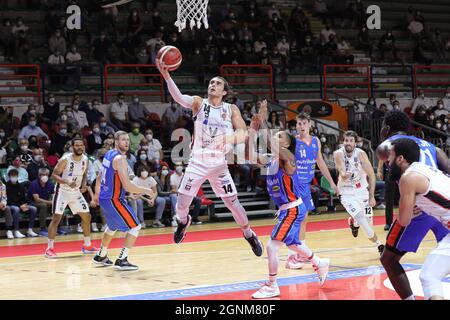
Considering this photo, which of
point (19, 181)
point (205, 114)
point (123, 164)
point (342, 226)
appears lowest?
point (342, 226)

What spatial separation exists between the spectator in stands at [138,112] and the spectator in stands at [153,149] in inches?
35.9

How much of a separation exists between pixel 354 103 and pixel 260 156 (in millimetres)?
14623

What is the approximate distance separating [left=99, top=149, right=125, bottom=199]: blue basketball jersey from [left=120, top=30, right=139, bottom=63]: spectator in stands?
10.9 metres

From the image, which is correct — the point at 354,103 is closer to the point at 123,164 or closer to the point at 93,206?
the point at 93,206

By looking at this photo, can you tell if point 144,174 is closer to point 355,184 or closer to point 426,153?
point 355,184

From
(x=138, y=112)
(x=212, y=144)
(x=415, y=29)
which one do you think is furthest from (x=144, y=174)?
(x=415, y=29)

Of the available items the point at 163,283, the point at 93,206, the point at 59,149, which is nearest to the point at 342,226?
the point at 93,206

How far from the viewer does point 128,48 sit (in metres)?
21.1

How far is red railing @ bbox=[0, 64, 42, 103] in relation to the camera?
59.5ft

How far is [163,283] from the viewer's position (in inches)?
353

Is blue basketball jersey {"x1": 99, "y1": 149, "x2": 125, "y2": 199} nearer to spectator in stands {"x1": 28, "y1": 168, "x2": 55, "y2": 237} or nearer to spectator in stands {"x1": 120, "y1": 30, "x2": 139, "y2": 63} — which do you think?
spectator in stands {"x1": 28, "y1": 168, "x2": 55, "y2": 237}

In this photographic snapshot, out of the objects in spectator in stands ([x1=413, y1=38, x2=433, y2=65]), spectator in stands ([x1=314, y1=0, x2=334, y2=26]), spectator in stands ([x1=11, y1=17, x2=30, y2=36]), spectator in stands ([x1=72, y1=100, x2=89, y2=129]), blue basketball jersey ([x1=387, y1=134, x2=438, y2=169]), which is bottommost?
spectator in stands ([x1=72, y1=100, x2=89, y2=129])

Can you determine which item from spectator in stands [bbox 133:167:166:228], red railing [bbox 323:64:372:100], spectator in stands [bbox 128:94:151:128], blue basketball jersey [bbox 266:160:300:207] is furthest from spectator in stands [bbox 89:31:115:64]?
blue basketball jersey [bbox 266:160:300:207]

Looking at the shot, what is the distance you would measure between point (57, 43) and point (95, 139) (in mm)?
3945
